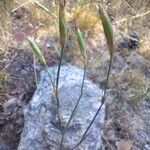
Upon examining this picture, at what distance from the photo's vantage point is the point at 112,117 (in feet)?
8.50

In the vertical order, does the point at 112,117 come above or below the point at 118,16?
below

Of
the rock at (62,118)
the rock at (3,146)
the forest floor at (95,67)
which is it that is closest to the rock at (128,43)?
the forest floor at (95,67)

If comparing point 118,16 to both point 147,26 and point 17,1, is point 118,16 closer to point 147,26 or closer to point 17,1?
point 147,26

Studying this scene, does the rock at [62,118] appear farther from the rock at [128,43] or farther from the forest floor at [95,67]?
the rock at [128,43]

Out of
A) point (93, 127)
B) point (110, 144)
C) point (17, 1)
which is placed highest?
point (17, 1)

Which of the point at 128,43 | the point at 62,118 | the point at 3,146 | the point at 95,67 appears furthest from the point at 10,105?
the point at 128,43

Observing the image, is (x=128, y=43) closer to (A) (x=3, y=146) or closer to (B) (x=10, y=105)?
(B) (x=10, y=105)

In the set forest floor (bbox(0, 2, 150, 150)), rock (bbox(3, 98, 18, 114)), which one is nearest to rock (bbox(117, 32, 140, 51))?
forest floor (bbox(0, 2, 150, 150))

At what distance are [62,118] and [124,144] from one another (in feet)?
1.63

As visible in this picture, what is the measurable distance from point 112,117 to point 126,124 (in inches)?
3.8

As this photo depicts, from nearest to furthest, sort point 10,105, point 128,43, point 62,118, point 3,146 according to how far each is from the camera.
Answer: point 62,118, point 3,146, point 10,105, point 128,43

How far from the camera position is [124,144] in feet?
7.98

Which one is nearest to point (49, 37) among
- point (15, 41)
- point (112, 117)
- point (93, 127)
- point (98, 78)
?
point (15, 41)

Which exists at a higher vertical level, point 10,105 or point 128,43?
point 128,43
